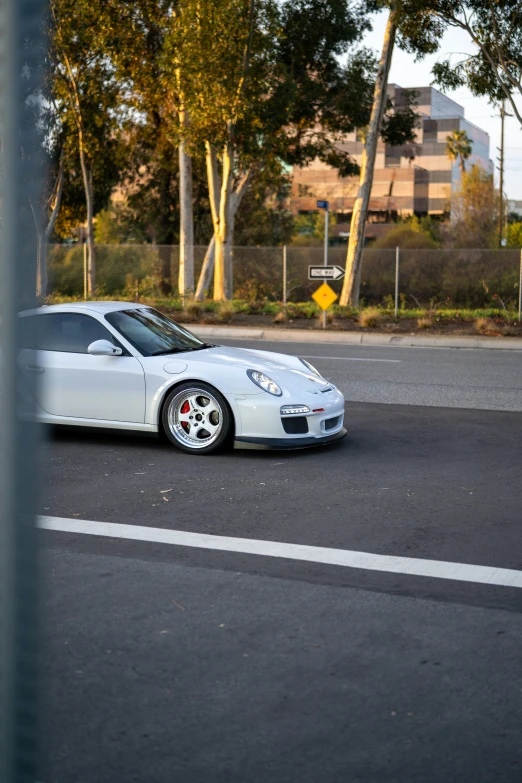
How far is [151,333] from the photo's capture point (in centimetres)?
910

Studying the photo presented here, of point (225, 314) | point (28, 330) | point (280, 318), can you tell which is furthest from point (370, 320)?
point (28, 330)

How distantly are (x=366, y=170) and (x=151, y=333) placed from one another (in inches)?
807

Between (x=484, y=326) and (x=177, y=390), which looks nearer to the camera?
(x=177, y=390)

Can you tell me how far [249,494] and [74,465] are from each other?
177cm

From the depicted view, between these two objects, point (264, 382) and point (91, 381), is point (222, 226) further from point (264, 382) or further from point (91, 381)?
point (264, 382)

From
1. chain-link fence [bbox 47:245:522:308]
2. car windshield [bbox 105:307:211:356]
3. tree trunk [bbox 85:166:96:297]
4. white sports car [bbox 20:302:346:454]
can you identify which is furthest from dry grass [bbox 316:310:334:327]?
white sports car [bbox 20:302:346:454]

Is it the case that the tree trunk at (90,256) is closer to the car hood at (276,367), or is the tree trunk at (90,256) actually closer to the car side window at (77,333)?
the car side window at (77,333)

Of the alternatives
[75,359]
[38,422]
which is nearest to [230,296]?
[75,359]

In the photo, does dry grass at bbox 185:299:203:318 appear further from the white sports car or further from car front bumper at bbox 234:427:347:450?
car front bumper at bbox 234:427:347:450

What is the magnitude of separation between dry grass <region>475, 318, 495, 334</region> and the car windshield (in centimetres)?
1393

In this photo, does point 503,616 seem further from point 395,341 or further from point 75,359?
point 395,341

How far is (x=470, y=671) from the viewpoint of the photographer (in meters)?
3.95

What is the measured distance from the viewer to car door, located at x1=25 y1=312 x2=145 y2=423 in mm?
8531

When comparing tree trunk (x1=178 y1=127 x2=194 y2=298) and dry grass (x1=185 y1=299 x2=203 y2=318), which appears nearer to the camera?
dry grass (x1=185 y1=299 x2=203 y2=318)
